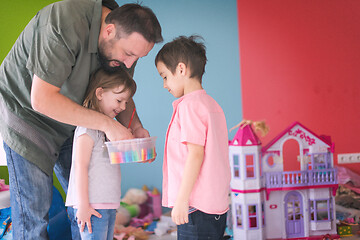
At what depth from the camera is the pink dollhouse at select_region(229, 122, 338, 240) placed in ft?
7.56

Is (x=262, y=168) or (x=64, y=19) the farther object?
(x=262, y=168)

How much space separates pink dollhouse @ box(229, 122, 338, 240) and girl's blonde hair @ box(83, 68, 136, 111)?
121 centimetres

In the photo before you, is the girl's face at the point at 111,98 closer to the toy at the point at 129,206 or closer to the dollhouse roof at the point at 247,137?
the dollhouse roof at the point at 247,137

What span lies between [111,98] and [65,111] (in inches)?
8.4

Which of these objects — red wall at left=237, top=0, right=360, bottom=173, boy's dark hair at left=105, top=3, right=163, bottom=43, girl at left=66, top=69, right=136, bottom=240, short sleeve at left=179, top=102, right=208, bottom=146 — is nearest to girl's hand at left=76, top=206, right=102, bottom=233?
girl at left=66, top=69, right=136, bottom=240

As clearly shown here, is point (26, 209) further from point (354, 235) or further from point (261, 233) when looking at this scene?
point (354, 235)

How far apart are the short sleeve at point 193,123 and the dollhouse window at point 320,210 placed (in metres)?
1.57

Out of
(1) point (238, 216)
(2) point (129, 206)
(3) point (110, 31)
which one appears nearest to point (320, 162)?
(1) point (238, 216)

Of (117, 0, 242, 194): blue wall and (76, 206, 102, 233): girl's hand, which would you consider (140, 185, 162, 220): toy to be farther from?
(76, 206, 102, 233): girl's hand

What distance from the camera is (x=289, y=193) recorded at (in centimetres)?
243

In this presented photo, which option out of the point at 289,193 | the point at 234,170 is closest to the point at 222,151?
the point at 234,170

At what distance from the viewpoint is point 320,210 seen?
2393mm

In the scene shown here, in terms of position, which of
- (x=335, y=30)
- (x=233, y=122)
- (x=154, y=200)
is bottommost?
(x=154, y=200)

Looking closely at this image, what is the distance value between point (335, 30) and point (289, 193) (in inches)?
71.8
